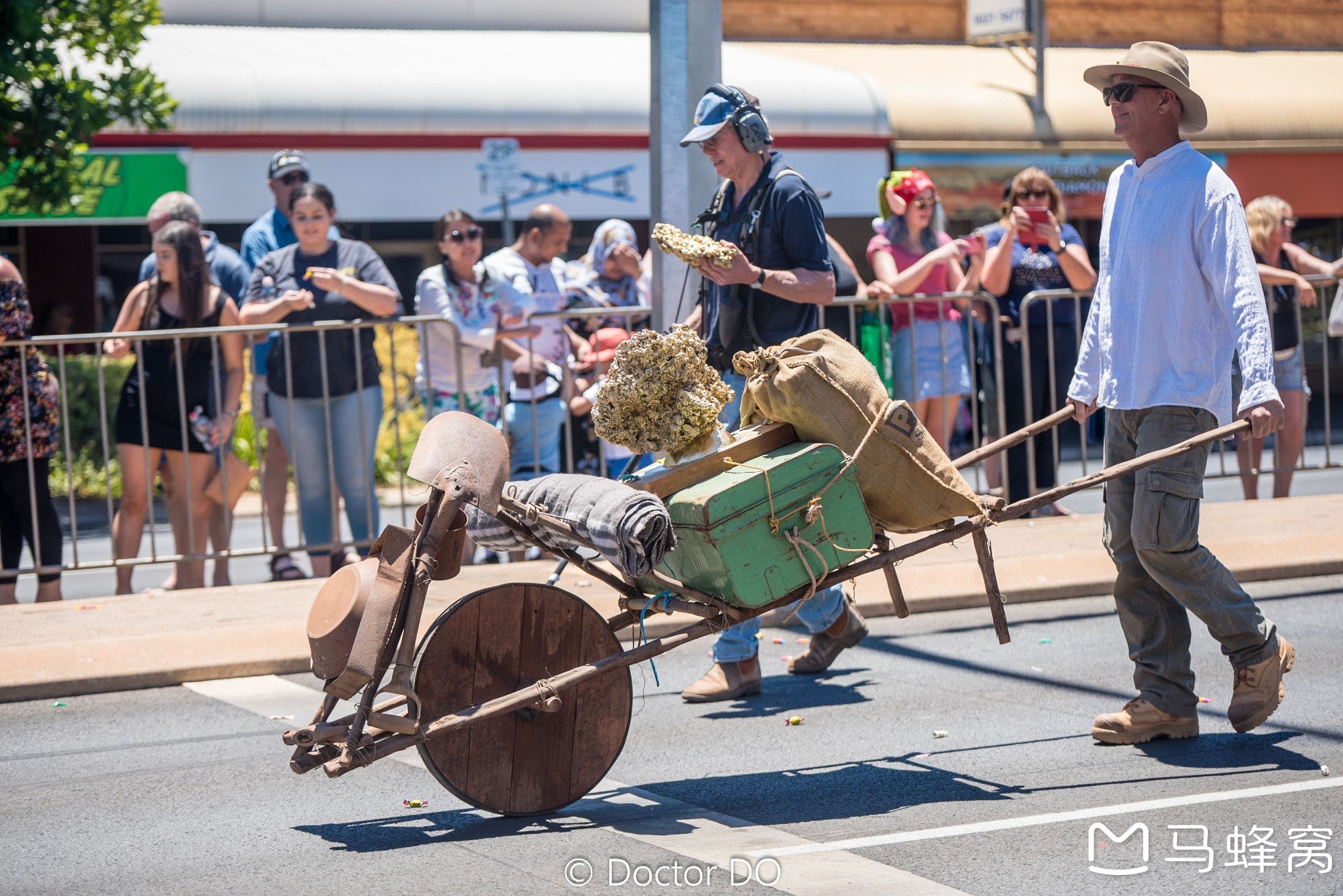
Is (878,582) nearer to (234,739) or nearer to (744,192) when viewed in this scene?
(744,192)

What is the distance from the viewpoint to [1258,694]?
16.5ft

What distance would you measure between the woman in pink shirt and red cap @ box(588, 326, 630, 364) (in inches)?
64.3

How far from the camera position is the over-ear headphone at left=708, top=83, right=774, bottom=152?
5.88 m

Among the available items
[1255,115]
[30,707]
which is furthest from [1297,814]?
A: [1255,115]

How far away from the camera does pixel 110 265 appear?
16.2m

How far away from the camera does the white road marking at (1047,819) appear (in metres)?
4.23

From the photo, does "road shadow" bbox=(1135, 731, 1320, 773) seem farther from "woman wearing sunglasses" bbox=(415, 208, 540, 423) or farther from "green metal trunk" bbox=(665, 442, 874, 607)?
"woman wearing sunglasses" bbox=(415, 208, 540, 423)

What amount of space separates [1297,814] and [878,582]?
11.7ft

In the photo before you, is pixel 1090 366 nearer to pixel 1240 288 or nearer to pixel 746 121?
pixel 1240 288

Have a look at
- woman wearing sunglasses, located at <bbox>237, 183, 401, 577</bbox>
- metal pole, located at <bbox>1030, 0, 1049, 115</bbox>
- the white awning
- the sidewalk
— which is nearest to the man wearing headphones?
the sidewalk

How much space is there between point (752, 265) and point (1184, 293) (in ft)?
5.21

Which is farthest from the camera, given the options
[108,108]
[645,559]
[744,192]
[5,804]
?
[108,108]

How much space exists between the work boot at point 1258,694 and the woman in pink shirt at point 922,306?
438cm

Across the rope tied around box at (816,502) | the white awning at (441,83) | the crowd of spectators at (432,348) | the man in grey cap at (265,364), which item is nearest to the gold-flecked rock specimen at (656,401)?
the rope tied around box at (816,502)
